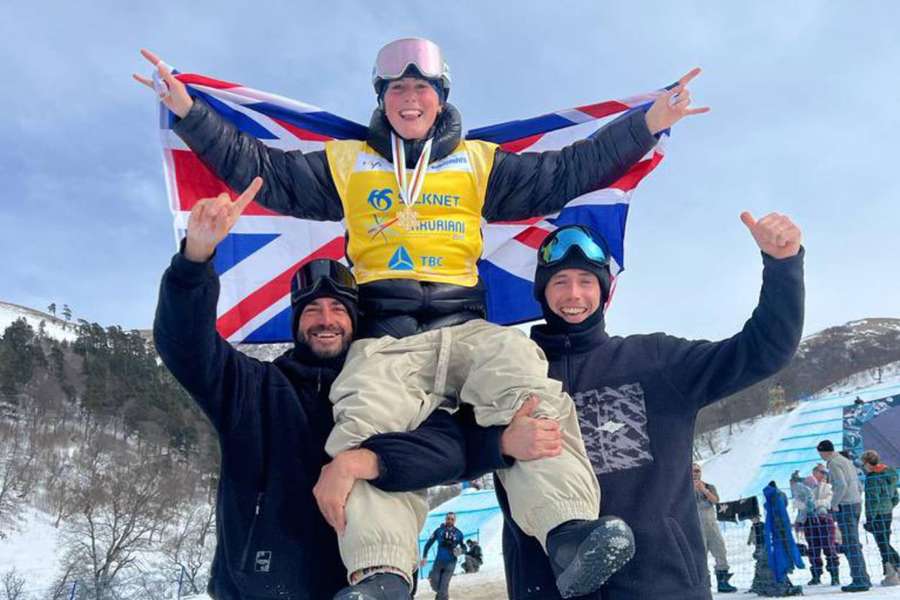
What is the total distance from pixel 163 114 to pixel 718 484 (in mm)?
28851

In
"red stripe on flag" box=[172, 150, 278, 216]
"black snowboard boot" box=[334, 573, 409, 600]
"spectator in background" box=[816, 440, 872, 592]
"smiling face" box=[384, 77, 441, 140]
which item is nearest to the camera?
"black snowboard boot" box=[334, 573, 409, 600]

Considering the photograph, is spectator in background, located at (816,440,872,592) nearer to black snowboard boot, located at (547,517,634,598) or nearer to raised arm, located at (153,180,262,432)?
black snowboard boot, located at (547,517,634,598)

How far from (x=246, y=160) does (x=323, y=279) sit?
0.64m

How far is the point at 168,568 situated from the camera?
1470 inches

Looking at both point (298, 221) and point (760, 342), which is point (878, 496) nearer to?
point (760, 342)

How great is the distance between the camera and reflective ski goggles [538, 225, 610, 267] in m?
2.77

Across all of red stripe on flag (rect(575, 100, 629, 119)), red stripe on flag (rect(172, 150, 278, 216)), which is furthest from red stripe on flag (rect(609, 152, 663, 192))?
red stripe on flag (rect(172, 150, 278, 216))

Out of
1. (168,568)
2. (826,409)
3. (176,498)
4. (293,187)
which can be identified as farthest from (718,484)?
(176,498)

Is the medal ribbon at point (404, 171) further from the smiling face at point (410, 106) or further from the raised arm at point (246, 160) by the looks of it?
the raised arm at point (246, 160)

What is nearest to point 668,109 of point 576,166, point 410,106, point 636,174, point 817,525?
point 576,166

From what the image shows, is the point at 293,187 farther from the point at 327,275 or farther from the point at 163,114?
the point at 163,114

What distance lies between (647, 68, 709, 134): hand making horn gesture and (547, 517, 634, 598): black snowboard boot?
1.77 metres

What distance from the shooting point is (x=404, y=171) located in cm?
288

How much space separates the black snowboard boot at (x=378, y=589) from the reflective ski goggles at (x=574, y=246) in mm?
1322
